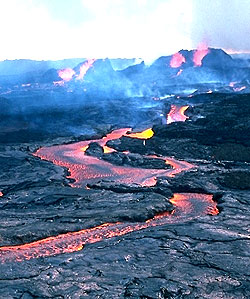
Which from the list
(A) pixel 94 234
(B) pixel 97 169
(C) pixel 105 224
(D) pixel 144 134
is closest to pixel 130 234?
(A) pixel 94 234

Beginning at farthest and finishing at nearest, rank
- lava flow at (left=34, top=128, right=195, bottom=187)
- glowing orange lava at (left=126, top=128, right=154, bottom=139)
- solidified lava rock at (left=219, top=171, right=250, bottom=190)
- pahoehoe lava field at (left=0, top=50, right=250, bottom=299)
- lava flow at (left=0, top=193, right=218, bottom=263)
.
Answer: glowing orange lava at (left=126, top=128, right=154, bottom=139) → lava flow at (left=34, top=128, right=195, bottom=187) → solidified lava rock at (left=219, top=171, right=250, bottom=190) → lava flow at (left=0, top=193, right=218, bottom=263) → pahoehoe lava field at (left=0, top=50, right=250, bottom=299)

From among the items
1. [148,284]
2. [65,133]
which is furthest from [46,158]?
[148,284]

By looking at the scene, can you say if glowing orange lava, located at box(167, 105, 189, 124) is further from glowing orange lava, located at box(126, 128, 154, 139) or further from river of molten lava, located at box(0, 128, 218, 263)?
river of molten lava, located at box(0, 128, 218, 263)

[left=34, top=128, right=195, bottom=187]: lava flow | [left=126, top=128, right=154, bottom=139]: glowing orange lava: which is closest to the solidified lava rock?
[left=34, top=128, right=195, bottom=187]: lava flow

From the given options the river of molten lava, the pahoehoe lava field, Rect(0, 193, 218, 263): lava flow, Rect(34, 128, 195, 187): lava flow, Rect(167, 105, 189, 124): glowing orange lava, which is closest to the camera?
the pahoehoe lava field

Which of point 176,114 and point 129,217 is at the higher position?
point 176,114

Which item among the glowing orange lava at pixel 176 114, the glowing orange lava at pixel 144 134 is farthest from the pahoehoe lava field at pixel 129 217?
the glowing orange lava at pixel 176 114

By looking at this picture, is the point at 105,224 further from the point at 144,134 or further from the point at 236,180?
the point at 144,134
